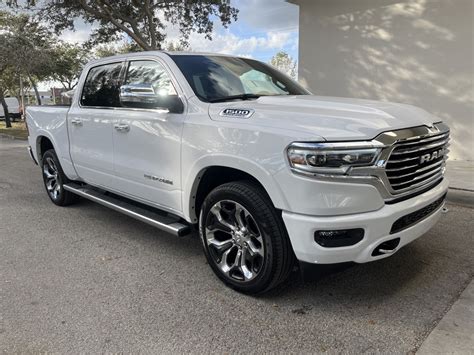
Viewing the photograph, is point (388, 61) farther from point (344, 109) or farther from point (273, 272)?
point (273, 272)

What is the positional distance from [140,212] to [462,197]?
446 cm

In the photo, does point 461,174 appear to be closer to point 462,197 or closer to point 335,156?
point 462,197

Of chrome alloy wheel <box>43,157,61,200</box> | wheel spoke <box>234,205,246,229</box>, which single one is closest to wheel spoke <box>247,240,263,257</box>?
wheel spoke <box>234,205,246,229</box>

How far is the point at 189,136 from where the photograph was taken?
11.7 feet

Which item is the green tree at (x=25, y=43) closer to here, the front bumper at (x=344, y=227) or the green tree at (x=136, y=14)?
the green tree at (x=136, y=14)

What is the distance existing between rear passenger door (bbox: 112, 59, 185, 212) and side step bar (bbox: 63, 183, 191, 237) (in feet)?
0.43

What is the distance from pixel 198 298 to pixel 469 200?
14.4ft

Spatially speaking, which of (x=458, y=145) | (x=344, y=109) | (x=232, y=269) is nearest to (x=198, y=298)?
(x=232, y=269)

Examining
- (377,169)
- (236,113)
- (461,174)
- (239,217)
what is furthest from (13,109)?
(377,169)

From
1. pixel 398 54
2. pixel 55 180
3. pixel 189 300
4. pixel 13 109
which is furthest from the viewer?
pixel 13 109

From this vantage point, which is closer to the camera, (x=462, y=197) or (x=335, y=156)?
(x=335, y=156)

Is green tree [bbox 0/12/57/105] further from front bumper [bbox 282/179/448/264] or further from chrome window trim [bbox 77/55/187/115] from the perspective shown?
front bumper [bbox 282/179/448/264]

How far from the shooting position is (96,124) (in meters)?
4.70

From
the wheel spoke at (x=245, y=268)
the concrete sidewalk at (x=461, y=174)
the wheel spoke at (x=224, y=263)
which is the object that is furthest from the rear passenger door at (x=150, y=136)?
the concrete sidewalk at (x=461, y=174)
